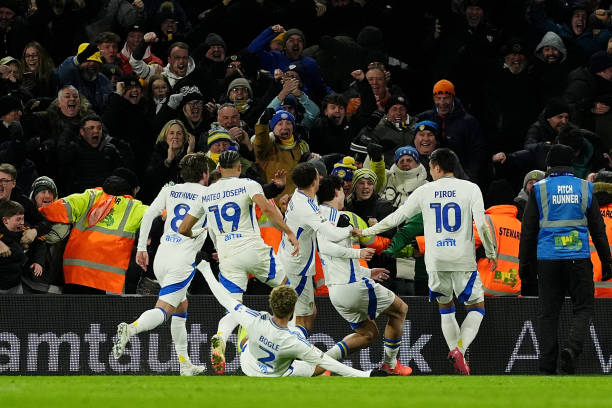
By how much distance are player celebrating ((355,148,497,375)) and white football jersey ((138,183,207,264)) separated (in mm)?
2074

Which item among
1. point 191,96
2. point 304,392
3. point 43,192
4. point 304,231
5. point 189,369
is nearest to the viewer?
point 304,392

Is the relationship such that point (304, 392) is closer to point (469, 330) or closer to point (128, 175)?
point (469, 330)

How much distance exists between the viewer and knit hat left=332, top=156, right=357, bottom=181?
14.7 m

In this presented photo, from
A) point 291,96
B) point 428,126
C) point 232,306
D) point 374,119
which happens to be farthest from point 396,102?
point 232,306

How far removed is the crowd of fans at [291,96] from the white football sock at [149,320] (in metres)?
1.87

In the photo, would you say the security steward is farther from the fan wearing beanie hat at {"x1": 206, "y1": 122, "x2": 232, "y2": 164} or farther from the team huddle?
the fan wearing beanie hat at {"x1": 206, "y1": 122, "x2": 232, "y2": 164}

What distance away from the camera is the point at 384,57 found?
59.6 feet

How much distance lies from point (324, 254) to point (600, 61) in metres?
7.07

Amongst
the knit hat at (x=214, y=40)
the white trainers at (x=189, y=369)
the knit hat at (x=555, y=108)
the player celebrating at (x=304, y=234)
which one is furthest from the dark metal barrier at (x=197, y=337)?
the knit hat at (x=214, y=40)

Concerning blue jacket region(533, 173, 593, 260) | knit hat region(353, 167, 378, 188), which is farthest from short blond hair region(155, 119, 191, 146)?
blue jacket region(533, 173, 593, 260)

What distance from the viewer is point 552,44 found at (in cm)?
1812

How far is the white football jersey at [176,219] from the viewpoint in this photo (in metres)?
13.0

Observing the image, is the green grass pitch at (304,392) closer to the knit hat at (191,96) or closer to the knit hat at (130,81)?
the knit hat at (191,96)

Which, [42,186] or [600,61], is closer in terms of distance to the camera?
[42,186]
